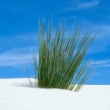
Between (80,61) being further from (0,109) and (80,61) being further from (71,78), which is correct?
(0,109)

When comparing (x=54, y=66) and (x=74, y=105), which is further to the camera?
(x=54, y=66)

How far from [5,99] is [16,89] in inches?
23.0

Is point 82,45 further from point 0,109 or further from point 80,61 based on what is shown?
point 0,109

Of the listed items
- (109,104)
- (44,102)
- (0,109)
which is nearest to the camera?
(0,109)

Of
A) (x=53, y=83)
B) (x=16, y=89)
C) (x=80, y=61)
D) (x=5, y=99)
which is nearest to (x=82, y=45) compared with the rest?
(x=80, y=61)

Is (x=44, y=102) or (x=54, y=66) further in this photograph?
(x=54, y=66)

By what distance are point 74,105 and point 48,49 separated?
3.51 feet

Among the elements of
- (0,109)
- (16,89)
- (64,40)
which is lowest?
(0,109)

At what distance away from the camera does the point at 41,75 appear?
5.03 meters

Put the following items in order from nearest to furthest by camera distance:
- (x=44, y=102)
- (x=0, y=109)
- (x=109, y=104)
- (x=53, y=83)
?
(x=0, y=109), (x=44, y=102), (x=109, y=104), (x=53, y=83)

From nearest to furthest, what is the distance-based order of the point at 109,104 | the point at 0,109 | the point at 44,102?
the point at 0,109, the point at 44,102, the point at 109,104

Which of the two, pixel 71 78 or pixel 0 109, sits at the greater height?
pixel 71 78

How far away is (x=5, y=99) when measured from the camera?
4121mm

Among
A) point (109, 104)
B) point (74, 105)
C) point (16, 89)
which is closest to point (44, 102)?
point (74, 105)
